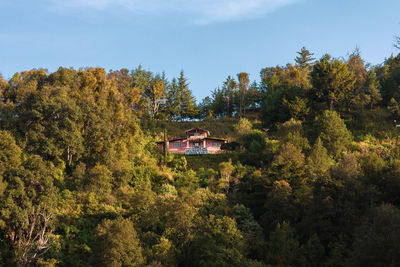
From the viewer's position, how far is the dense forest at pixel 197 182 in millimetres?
31266

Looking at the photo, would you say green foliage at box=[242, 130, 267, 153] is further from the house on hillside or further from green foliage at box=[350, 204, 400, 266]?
green foliage at box=[350, 204, 400, 266]

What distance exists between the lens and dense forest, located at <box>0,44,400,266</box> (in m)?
31.3

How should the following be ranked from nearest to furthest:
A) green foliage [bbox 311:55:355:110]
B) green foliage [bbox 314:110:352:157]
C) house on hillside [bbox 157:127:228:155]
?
1. green foliage [bbox 314:110:352:157]
2. house on hillside [bbox 157:127:228:155]
3. green foliage [bbox 311:55:355:110]

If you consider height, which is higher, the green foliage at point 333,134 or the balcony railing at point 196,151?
the green foliage at point 333,134

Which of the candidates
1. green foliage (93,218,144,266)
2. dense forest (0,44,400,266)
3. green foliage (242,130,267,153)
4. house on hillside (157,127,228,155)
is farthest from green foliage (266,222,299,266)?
house on hillside (157,127,228,155)

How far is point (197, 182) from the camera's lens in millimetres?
44500

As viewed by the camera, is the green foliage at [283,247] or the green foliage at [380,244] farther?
the green foliage at [283,247]

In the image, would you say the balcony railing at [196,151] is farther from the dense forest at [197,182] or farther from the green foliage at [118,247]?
the green foliage at [118,247]

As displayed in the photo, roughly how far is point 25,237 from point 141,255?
10.6 m

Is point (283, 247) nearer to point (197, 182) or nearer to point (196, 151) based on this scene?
point (197, 182)

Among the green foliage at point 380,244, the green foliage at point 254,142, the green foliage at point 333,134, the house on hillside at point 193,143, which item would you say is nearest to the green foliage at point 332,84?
the green foliage at point 333,134

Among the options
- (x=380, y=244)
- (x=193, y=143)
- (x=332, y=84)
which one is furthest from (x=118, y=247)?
(x=332, y=84)

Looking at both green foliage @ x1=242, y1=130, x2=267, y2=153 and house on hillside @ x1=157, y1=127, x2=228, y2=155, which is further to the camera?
house on hillside @ x1=157, y1=127, x2=228, y2=155

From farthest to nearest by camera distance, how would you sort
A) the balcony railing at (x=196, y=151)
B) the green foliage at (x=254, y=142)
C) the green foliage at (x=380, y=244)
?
1. the balcony railing at (x=196, y=151)
2. the green foliage at (x=254, y=142)
3. the green foliage at (x=380, y=244)
